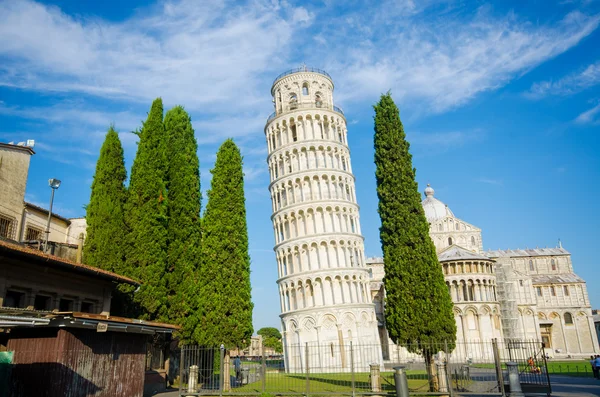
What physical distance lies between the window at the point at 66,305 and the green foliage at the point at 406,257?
1622 cm

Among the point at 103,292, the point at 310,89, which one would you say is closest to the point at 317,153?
the point at 310,89

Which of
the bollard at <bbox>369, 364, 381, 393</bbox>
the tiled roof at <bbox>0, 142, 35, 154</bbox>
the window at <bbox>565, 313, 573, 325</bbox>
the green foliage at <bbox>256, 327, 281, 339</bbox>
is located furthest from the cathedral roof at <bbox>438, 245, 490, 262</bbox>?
the green foliage at <bbox>256, 327, 281, 339</bbox>

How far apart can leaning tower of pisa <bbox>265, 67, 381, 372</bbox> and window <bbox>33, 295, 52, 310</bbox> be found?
2796cm

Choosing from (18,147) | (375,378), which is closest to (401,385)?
(375,378)

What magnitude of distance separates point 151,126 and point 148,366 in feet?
44.9

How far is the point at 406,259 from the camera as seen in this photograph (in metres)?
25.5

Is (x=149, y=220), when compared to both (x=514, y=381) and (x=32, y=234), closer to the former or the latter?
(x=32, y=234)

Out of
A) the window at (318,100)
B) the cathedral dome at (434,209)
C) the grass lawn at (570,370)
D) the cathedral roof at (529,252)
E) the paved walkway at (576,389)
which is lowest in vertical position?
the grass lawn at (570,370)

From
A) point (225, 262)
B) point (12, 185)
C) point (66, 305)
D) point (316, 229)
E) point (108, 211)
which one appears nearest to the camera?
point (66, 305)

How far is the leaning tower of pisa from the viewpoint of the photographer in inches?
1716

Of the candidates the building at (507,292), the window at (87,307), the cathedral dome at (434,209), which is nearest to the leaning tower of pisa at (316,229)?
the building at (507,292)

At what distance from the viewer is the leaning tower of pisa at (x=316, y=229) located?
43594 millimetres

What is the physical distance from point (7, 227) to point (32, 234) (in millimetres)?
2019

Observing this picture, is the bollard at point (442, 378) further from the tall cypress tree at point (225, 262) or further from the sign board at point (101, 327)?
the sign board at point (101, 327)
